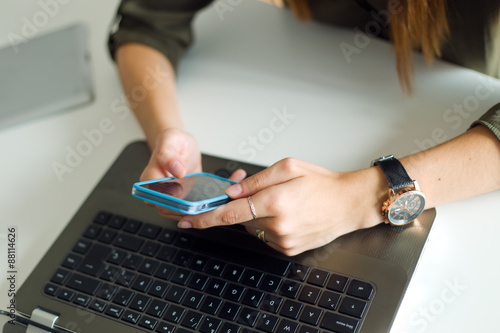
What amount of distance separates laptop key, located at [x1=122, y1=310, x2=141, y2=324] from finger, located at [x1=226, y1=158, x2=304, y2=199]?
177 mm

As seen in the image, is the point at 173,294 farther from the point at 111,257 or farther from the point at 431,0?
the point at 431,0

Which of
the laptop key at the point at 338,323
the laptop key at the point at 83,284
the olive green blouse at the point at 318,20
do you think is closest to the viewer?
the laptop key at the point at 338,323

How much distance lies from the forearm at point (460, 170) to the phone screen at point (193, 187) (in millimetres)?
242

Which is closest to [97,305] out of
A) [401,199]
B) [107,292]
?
[107,292]

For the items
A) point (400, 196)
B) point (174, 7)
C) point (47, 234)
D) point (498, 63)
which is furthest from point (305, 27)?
point (47, 234)

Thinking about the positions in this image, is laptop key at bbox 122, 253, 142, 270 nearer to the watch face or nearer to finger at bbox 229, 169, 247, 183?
finger at bbox 229, 169, 247, 183

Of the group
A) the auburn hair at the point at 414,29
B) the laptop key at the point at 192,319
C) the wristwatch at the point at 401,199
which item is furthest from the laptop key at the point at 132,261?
the auburn hair at the point at 414,29

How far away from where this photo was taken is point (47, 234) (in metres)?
0.78

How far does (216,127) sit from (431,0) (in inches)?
14.4

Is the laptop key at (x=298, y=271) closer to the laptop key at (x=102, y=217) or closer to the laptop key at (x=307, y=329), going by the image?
the laptop key at (x=307, y=329)

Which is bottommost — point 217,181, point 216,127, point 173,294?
point 173,294

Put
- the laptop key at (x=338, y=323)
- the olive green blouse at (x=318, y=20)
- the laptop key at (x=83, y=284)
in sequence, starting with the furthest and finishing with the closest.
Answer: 1. the olive green blouse at (x=318, y=20)
2. the laptop key at (x=83, y=284)
3. the laptop key at (x=338, y=323)

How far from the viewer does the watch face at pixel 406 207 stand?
663 mm

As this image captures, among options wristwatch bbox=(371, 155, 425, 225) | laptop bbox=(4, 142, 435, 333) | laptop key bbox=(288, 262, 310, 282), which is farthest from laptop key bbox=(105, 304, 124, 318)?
wristwatch bbox=(371, 155, 425, 225)
